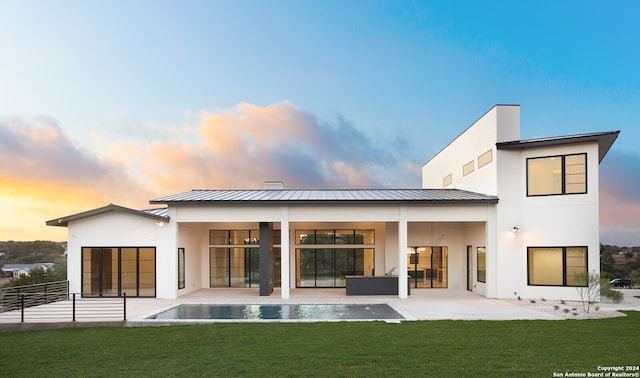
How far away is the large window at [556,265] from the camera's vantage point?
1541 cm

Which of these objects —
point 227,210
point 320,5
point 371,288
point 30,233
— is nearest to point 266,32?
point 320,5

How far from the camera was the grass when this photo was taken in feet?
22.2

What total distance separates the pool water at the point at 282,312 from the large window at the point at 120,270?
296cm

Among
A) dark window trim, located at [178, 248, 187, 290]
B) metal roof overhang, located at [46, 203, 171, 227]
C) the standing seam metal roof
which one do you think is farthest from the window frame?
the standing seam metal roof

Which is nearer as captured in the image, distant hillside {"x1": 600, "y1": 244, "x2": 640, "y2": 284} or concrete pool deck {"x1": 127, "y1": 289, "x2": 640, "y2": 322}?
concrete pool deck {"x1": 127, "y1": 289, "x2": 640, "y2": 322}

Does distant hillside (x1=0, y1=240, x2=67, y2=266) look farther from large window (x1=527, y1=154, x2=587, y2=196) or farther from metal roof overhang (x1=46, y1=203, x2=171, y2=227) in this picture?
large window (x1=527, y1=154, x2=587, y2=196)

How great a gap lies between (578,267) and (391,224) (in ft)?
24.9

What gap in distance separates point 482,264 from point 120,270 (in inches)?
592

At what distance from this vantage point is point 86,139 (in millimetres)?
22766

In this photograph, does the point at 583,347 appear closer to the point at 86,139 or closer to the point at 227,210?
the point at 227,210

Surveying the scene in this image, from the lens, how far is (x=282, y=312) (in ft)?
42.9

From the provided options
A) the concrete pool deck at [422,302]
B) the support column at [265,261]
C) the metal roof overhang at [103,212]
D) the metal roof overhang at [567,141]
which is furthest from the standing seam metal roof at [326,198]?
the concrete pool deck at [422,302]

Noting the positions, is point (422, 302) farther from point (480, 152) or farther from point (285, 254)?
point (480, 152)

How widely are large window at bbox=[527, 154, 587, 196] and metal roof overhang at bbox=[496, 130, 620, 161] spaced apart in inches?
23.8
